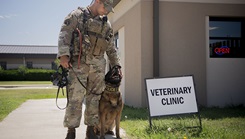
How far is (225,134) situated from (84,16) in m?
2.89

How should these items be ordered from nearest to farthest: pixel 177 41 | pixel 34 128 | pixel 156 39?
pixel 34 128 → pixel 156 39 → pixel 177 41

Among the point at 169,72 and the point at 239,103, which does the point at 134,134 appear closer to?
the point at 169,72

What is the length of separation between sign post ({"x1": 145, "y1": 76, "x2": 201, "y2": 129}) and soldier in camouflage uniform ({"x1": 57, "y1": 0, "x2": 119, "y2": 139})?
3.77ft

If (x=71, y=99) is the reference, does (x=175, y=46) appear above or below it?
above

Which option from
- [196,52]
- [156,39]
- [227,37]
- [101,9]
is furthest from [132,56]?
[101,9]

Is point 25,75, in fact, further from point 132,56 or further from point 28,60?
point 132,56

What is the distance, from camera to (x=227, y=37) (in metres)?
9.06

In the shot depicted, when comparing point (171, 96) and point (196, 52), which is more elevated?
point (196, 52)

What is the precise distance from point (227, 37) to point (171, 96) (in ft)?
15.7

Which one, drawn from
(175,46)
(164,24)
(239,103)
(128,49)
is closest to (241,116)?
(239,103)

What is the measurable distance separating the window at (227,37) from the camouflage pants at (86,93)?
5.45 meters

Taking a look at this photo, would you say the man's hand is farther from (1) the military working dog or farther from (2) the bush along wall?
(2) the bush along wall

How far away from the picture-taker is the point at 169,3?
8.49m

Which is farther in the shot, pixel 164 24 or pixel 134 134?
pixel 164 24
